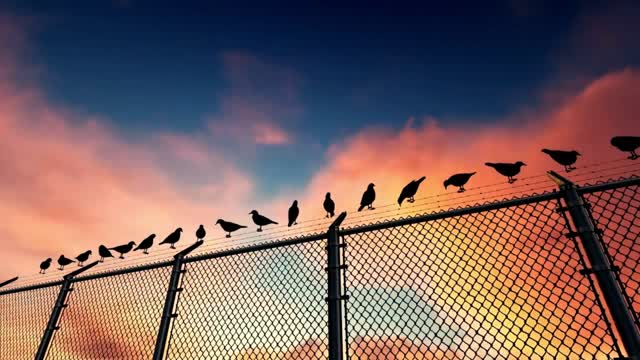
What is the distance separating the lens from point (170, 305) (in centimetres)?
471

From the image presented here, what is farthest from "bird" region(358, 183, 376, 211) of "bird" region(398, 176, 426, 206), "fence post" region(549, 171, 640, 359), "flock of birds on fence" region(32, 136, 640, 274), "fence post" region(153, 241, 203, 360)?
"fence post" region(549, 171, 640, 359)

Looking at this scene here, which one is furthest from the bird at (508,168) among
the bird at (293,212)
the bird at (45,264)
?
the bird at (45,264)

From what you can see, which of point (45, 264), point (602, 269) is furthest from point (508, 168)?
point (45, 264)

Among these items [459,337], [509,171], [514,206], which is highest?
[509,171]

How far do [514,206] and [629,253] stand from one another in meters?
0.88

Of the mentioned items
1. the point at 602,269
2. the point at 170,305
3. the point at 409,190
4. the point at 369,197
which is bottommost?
the point at 602,269

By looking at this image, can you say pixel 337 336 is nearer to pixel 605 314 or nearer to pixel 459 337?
pixel 459 337

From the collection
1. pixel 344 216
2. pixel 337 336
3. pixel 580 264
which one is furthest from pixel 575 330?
pixel 344 216

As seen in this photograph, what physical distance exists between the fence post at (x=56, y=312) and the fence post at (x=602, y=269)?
250 inches

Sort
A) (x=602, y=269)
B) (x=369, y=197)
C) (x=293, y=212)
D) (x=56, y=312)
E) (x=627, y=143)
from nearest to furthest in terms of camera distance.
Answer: (x=602, y=269)
(x=627, y=143)
(x=56, y=312)
(x=369, y=197)
(x=293, y=212)

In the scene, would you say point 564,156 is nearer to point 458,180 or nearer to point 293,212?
point 458,180

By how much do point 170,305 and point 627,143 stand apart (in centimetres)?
630

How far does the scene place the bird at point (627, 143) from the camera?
5004mm

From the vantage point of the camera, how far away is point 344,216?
428cm
